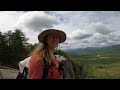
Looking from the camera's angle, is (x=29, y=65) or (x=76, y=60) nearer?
(x=29, y=65)

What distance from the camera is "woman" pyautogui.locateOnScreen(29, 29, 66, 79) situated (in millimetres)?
3842

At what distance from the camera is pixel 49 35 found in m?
4.00

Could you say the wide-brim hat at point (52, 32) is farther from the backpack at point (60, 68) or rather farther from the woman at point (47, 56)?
the backpack at point (60, 68)

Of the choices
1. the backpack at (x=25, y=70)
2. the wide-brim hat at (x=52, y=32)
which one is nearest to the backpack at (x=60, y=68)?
the backpack at (x=25, y=70)

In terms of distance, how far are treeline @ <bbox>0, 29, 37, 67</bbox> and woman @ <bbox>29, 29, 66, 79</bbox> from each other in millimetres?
110

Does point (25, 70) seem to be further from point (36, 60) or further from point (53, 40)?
point (53, 40)

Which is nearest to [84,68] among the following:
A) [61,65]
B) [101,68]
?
[101,68]

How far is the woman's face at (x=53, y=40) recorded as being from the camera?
396cm

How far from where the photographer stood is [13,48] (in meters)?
4.06

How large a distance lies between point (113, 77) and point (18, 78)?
68cm

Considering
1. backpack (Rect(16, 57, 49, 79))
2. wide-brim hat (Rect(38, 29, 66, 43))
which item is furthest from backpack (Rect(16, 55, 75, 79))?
wide-brim hat (Rect(38, 29, 66, 43))

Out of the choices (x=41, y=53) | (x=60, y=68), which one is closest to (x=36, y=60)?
(x=41, y=53)
